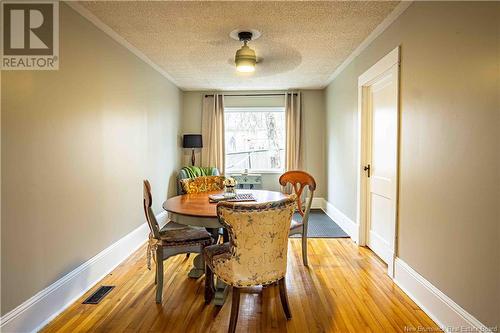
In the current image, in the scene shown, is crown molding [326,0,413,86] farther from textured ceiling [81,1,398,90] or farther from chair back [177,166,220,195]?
chair back [177,166,220,195]

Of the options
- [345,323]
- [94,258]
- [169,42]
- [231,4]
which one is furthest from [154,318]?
[169,42]

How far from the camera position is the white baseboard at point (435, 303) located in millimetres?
1797

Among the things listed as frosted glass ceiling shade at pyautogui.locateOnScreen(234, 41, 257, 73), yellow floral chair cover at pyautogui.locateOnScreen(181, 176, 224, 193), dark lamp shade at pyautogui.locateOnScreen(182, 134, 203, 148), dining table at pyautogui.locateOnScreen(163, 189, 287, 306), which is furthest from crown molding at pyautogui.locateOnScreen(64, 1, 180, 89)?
dining table at pyautogui.locateOnScreen(163, 189, 287, 306)

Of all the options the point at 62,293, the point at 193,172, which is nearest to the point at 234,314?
the point at 62,293

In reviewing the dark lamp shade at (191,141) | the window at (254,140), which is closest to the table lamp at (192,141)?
the dark lamp shade at (191,141)

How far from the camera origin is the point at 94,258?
2.72 m

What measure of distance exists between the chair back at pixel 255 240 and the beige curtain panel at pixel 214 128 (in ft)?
13.7

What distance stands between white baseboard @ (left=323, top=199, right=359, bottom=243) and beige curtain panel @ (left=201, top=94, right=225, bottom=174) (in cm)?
217

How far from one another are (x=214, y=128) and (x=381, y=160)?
139 inches

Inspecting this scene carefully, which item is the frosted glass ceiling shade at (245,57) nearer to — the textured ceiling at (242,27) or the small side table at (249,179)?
the textured ceiling at (242,27)

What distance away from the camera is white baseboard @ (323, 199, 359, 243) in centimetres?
394

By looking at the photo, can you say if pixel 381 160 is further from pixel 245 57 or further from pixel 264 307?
pixel 264 307

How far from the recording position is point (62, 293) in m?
2.25

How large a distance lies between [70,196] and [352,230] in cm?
331
